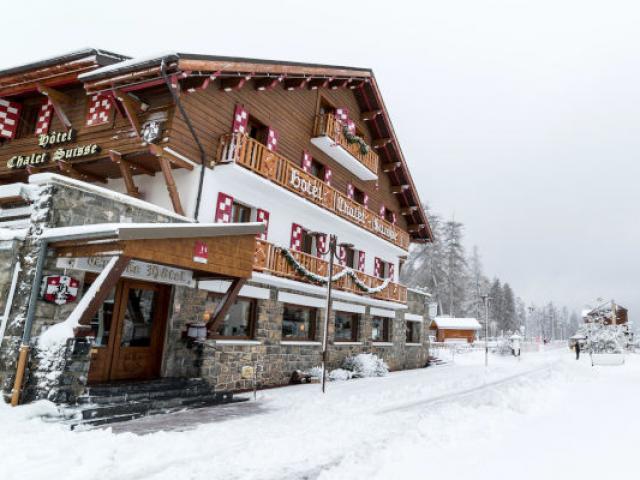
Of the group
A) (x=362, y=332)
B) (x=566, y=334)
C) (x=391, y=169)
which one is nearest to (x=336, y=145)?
(x=391, y=169)

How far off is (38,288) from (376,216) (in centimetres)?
1435

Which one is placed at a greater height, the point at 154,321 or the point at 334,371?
the point at 154,321

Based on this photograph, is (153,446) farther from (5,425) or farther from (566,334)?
(566,334)

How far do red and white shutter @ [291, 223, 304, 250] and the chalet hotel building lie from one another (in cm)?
6

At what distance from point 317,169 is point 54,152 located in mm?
9104

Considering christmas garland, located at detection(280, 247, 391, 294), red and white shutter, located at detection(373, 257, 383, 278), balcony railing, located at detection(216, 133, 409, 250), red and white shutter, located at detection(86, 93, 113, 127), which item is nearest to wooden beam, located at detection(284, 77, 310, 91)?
balcony railing, located at detection(216, 133, 409, 250)

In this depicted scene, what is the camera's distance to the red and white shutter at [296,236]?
15.2 m

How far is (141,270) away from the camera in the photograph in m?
9.12

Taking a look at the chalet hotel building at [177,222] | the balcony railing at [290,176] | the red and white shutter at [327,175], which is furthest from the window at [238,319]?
the red and white shutter at [327,175]

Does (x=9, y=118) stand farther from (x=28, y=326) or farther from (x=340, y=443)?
(x=340, y=443)

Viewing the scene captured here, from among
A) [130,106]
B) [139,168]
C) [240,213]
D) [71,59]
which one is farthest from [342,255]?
[71,59]

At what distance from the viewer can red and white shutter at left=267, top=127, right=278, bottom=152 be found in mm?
14359

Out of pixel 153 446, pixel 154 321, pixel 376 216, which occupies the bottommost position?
pixel 153 446

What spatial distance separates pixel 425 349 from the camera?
23.8 metres
